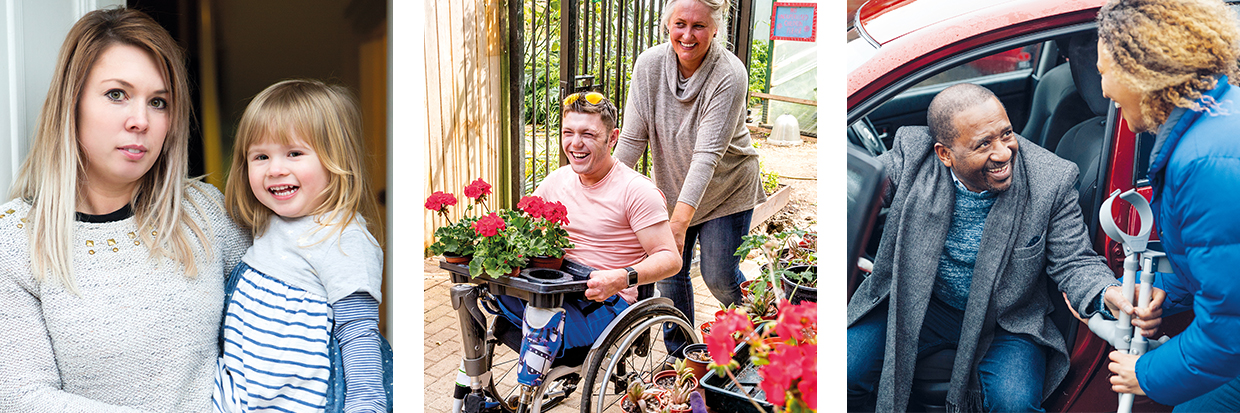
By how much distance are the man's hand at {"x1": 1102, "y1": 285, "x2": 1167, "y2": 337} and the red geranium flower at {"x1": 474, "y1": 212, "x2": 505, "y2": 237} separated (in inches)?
75.3

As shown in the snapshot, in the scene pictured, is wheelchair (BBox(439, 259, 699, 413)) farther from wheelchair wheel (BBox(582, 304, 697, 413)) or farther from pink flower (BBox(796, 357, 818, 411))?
pink flower (BBox(796, 357, 818, 411))

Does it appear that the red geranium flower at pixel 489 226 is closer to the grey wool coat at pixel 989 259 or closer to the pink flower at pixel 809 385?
the pink flower at pixel 809 385

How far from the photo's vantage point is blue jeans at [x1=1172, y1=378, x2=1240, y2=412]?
7.69 feet

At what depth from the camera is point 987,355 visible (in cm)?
244

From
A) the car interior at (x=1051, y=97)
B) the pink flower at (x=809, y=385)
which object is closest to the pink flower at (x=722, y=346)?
the pink flower at (x=809, y=385)

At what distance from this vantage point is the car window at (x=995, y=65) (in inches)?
90.0

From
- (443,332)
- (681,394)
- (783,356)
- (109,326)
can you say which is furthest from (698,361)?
(109,326)

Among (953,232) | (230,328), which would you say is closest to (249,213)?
(230,328)

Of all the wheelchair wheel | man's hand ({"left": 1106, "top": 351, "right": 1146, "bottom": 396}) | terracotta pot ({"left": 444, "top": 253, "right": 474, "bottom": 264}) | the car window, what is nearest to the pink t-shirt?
the wheelchair wheel

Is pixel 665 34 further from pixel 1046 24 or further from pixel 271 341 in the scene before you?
pixel 271 341

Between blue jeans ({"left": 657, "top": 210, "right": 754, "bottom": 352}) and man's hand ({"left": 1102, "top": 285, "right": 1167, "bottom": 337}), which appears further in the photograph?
blue jeans ({"left": 657, "top": 210, "right": 754, "bottom": 352})

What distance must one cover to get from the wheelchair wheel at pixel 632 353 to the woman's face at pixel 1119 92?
151 cm

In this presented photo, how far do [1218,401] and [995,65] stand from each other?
1.26 meters

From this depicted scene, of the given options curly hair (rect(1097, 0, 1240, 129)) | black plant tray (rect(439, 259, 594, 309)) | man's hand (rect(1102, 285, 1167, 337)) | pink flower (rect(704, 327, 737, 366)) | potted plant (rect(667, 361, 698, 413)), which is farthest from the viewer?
potted plant (rect(667, 361, 698, 413))
